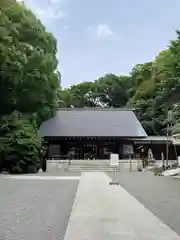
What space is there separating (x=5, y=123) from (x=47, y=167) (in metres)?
5.21

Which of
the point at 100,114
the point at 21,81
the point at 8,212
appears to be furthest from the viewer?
the point at 100,114

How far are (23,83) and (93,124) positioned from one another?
10.7 metres

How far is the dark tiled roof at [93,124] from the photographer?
4050 cm

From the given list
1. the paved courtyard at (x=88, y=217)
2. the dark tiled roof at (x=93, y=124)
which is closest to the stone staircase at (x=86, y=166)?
the dark tiled roof at (x=93, y=124)

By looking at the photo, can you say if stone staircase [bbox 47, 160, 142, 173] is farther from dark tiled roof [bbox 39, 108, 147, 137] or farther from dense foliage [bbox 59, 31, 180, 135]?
dense foliage [bbox 59, 31, 180, 135]

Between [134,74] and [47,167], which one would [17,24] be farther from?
[134,74]

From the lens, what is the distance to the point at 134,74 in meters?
63.1

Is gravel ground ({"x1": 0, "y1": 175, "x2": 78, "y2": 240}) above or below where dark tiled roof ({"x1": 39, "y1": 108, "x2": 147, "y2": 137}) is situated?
below

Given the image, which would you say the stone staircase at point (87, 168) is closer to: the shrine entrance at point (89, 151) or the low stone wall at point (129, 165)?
the low stone wall at point (129, 165)

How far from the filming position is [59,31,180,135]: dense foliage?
24500mm

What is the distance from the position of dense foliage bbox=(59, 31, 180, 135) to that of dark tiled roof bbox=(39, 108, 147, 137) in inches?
112

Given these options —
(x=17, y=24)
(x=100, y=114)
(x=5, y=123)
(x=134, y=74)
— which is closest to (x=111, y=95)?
(x=134, y=74)

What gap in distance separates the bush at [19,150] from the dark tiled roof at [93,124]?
8650 mm

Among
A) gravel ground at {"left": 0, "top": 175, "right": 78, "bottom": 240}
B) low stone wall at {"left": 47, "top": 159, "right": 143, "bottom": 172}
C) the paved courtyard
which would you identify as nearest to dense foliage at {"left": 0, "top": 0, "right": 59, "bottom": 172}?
low stone wall at {"left": 47, "top": 159, "right": 143, "bottom": 172}
